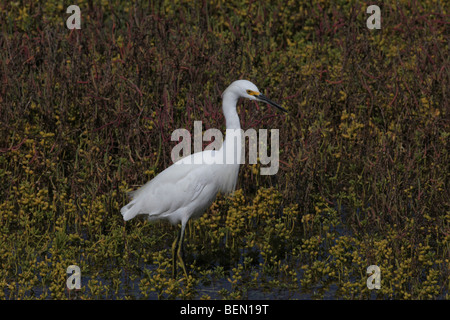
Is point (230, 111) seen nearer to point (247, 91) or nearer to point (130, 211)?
point (247, 91)

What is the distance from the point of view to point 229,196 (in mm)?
6023

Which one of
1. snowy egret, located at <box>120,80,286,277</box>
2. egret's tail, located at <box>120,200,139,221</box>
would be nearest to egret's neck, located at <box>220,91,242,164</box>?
snowy egret, located at <box>120,80,286,277</box>

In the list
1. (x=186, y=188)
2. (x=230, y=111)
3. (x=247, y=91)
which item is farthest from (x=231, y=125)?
(x=186, y=188)

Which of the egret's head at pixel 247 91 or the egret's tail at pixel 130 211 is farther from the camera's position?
the egret's tail at pixel 130 211

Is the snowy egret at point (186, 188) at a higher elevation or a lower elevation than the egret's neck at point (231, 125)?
lower

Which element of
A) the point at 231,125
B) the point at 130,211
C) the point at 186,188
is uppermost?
the point at 231,125

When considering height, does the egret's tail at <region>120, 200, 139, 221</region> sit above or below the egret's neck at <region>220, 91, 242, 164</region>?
below

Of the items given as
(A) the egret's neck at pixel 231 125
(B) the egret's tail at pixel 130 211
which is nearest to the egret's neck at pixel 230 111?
(A) the egret's neck at pixel 231 125

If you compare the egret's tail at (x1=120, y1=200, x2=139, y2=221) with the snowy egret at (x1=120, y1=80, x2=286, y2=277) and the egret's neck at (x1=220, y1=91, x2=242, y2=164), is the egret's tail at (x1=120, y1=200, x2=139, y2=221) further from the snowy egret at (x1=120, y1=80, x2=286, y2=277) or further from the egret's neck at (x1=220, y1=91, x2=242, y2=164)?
the egret's neck at (x1=220, y1=91, x2=242, y2=164)

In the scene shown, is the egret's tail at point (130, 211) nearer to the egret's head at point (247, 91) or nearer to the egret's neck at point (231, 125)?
the egret's neck at point (231, 125)

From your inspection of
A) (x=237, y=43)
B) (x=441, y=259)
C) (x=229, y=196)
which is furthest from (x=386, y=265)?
(x=237, y=43)

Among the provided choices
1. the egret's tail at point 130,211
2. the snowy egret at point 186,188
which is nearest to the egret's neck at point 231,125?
the snowy egret at point 186,188

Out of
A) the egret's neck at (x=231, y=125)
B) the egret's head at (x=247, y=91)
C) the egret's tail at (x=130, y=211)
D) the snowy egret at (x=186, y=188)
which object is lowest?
the egret's tail at (x=130, y=211)

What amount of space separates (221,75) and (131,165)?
55.1 inches
